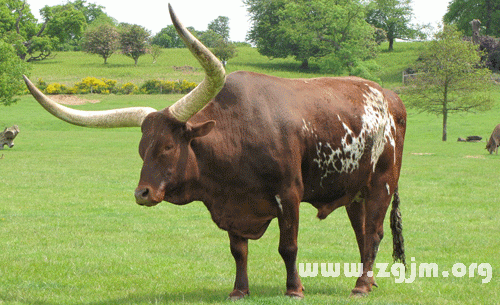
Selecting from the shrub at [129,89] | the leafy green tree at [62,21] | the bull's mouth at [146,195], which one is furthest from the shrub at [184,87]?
the bull's mouth at [146,195]

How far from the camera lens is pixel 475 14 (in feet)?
309

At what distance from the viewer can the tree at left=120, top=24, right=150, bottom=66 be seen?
96375mm

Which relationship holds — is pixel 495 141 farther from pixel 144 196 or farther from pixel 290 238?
pixel 144 196

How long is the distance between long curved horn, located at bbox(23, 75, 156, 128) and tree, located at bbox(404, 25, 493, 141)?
40530 millimetres

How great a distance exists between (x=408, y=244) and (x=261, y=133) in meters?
6.04

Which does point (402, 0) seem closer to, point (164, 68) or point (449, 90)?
point (164, 68)

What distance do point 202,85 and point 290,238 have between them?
195cm

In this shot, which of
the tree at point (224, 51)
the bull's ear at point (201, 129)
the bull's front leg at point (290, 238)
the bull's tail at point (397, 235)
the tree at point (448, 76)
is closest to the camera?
the bull's ear at point (201, 129)

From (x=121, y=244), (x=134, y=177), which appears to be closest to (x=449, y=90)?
(x=134, y=177)

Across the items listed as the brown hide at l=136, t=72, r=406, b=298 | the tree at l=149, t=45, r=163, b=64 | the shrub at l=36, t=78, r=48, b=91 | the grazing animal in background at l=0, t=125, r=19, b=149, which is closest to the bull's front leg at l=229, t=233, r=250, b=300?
the brown hide at l=136, t=72, r=406, b=298

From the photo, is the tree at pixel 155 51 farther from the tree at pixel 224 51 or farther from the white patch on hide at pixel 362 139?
the white patch on hide at pixel 362 139

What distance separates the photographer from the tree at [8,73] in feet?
119

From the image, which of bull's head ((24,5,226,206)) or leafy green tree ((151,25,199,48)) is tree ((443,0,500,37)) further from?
bull's head ((24,5,226,206))

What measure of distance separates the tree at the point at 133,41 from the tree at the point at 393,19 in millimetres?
42250
